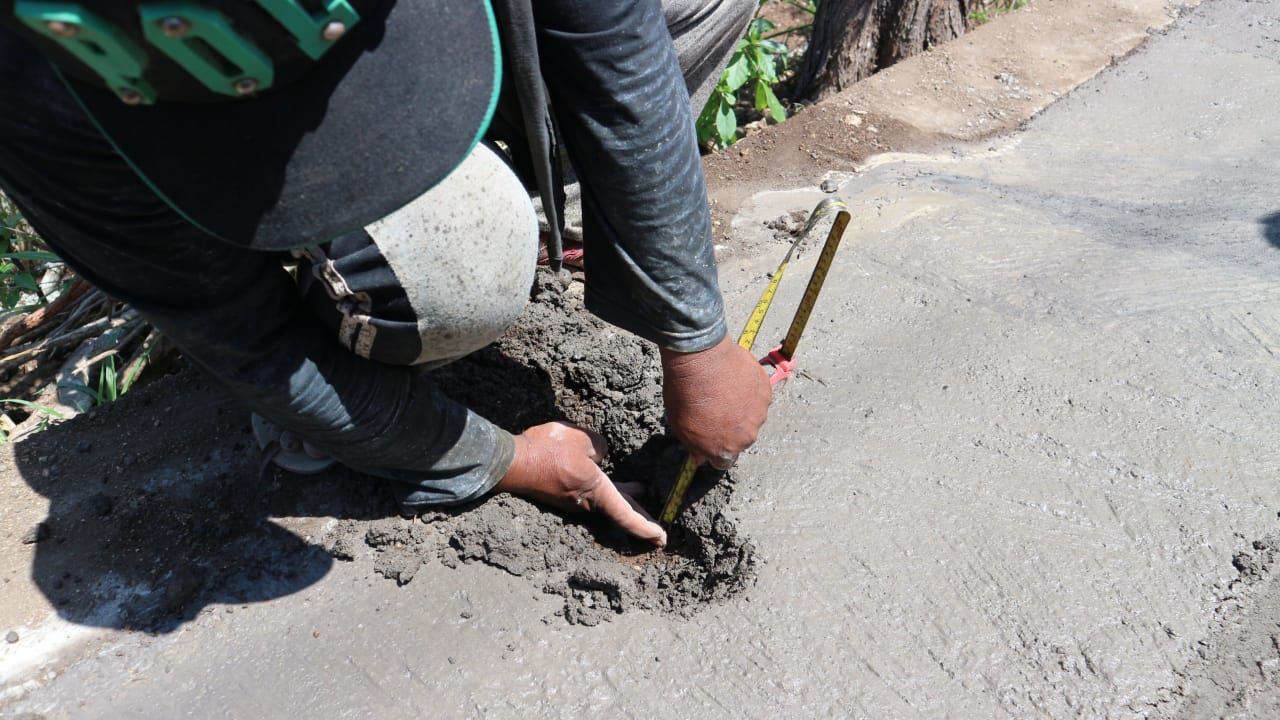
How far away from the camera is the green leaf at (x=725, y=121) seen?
3.60 metres

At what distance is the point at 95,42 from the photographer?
3.20 ft

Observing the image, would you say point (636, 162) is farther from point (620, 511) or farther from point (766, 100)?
point (766, 100)

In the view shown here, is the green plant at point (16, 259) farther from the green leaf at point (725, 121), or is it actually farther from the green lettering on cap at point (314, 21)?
the green leaf at point (725, 121)

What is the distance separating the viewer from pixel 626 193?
1.63 meters

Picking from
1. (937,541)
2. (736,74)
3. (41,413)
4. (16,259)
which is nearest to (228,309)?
(937,541)

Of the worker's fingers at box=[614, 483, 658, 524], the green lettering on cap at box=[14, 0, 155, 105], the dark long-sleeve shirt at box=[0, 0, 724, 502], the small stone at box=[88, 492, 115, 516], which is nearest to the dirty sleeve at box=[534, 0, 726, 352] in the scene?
the dark long-sleeve shirt at box=[0, 0, 724, 502]

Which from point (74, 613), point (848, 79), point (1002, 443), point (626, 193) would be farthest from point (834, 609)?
point (848, 79)

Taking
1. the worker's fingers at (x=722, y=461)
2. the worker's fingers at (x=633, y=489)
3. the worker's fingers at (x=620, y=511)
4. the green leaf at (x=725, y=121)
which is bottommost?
the worker's fingers at (x=633, y=489)

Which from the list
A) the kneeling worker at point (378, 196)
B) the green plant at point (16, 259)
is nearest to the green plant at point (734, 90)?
the kneeling worker at point (378, 196)

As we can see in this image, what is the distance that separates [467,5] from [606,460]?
49.1 inches

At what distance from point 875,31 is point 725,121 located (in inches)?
35.0

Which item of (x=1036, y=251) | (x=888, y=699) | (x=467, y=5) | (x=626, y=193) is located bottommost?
(x=888, y=699)

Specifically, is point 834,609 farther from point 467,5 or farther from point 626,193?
point 467,5

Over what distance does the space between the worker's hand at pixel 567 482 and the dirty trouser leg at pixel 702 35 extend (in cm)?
60
